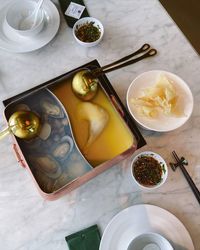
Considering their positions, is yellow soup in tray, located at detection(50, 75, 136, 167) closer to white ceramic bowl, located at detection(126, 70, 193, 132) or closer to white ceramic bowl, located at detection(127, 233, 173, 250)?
white ceramic bowl, located at detection(126, 70, 193, 132)

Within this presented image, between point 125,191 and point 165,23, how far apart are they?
2.20 ft

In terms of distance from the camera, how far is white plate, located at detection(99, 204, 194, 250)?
910 mm

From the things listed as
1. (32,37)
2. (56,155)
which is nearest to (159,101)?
(56,155)

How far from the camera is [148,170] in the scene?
0.98m

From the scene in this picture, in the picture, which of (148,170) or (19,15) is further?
(19,15)

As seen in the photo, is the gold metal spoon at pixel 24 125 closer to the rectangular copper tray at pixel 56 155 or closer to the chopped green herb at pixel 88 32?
the rectangular copper tray at pixel 56 155

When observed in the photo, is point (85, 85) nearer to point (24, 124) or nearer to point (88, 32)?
point (24, 124)

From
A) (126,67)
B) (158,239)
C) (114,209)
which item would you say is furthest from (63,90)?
(158,239)

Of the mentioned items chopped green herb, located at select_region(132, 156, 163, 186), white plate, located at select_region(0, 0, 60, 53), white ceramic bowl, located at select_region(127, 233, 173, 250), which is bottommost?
white ceramic bowl, located at select_region(127, 233, 173, 250)

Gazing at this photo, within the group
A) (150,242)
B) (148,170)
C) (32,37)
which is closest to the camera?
(150,242)

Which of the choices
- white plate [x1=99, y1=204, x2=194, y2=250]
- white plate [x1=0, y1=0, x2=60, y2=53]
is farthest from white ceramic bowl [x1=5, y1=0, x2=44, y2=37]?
white plate [x1=99, y1=204, x2=194, y2=250]

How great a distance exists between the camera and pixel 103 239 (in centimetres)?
90

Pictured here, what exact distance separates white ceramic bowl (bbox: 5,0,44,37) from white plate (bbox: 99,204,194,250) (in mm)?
688

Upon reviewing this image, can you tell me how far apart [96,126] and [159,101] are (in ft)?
0.74
